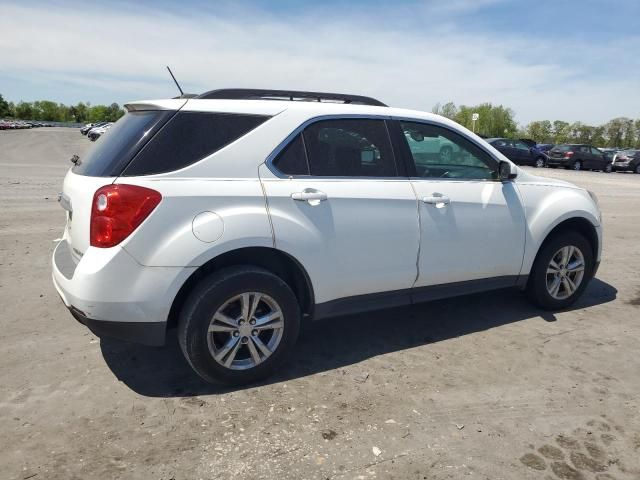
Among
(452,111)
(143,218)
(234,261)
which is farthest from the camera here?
(452,111)

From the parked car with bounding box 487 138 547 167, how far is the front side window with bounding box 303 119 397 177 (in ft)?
81.0

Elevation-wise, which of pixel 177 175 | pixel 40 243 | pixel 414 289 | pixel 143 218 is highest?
pixel 177 175

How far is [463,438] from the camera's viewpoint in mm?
Answer: 2752

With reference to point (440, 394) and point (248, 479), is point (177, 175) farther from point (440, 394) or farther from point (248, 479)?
point (440, 394)

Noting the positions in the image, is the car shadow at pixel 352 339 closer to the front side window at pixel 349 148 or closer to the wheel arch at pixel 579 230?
the wheel arch at pixel 579 230

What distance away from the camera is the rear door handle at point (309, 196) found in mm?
3205

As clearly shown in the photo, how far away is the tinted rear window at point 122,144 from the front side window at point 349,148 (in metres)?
0.96

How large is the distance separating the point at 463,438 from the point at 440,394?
1.49 ft

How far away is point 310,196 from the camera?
3.23m

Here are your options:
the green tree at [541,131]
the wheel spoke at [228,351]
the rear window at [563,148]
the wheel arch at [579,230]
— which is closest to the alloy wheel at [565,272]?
the wheel arch at [579,230]

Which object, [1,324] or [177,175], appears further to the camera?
[1,324]

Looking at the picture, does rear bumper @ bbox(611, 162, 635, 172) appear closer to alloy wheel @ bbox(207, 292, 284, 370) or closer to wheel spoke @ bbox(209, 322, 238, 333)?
alloy wheel @ bbox(207, 292, 284, 370)

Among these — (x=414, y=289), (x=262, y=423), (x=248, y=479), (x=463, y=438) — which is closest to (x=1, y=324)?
(x=262, y=423)

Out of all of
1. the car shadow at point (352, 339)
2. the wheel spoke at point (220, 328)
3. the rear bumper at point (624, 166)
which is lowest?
the rear bumper at point (624, 166)
